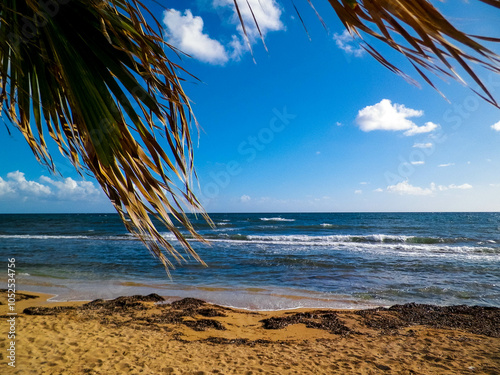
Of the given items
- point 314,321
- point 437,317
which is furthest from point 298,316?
point 437,317

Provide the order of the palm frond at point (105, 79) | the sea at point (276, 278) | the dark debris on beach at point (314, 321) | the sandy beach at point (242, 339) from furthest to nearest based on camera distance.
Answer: the sea at point (276, 278) → the dark debris on beach at point (314, 321) → the sandy beach at point (242, 339) → the palm frond at point (105, 79)

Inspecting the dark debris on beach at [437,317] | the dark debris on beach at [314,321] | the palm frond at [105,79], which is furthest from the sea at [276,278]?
the palm frond at [105,79]

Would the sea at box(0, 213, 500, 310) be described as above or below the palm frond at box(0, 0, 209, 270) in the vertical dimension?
below

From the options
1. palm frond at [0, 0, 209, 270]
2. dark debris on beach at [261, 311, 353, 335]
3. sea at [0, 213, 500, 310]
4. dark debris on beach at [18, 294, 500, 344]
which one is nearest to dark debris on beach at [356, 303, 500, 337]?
dark debris on beach at [18, 294, 500, 344]

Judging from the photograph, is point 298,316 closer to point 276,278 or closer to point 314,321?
point 314,321

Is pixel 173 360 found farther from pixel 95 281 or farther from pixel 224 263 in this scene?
pixel 224 263

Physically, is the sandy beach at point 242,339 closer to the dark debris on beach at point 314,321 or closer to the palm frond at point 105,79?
the dark debris on beach at point 314,321

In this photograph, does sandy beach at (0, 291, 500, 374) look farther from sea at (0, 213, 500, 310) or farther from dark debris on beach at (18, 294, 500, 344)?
sea at (0, 213, 500, 310)

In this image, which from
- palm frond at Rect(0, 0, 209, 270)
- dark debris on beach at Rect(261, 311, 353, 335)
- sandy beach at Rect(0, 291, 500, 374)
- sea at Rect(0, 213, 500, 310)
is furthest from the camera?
sea at Rect(0, 213, 500, 310)

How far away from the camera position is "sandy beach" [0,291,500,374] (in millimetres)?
3953

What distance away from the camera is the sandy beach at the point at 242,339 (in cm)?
395

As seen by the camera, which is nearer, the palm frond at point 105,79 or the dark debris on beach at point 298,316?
the palm frond at point 105,79

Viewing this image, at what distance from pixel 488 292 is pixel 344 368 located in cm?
676

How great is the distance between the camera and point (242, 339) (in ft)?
16.8
